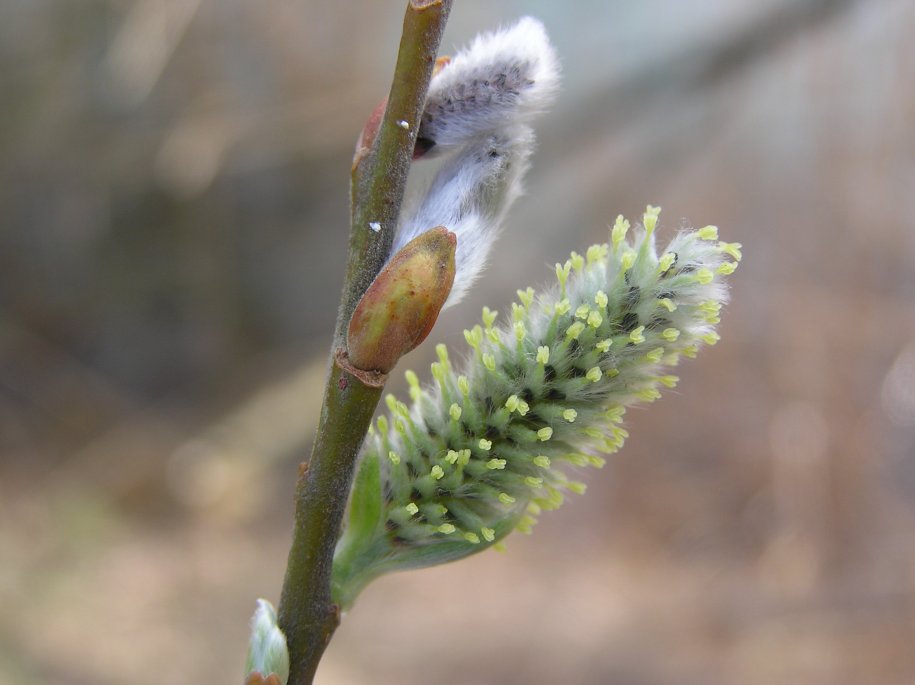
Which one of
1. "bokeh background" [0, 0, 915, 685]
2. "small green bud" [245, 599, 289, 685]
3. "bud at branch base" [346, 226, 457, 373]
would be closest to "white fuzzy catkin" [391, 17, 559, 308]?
"bud at branch base" [346, 226, 457, 373]

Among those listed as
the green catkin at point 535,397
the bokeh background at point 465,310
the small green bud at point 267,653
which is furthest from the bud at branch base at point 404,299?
the bokeh background at point 465,310

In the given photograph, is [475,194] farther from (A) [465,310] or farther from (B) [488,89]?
(A) [465,310]

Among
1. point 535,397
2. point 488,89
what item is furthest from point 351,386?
point 488,89

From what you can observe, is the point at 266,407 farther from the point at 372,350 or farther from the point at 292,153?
the point at 372,350

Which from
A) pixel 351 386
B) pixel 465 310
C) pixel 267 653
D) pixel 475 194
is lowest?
pixel 267 653

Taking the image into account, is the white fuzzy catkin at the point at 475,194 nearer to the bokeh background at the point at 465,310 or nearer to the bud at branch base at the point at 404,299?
the bud at branch base at the point at 404,299

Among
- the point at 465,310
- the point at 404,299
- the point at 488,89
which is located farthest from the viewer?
the point at 465,310
